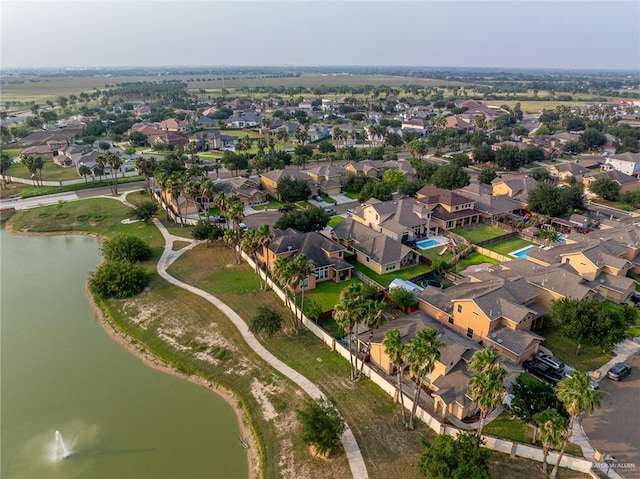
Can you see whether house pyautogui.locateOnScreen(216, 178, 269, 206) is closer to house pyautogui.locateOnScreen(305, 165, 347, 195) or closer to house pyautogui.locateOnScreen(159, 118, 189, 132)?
house pyautogui.locateOnScreen(305, 165, 347, 195)

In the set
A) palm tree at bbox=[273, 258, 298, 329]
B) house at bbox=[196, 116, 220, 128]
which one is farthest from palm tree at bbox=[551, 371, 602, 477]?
house at bbox=[196, 116, 220, 128]

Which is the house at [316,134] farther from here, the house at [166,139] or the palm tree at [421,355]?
the palm tree at [421,355]

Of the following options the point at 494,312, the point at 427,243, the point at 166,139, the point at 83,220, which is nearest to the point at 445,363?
the point at 494,312

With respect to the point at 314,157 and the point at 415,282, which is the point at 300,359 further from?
the point at 314,157

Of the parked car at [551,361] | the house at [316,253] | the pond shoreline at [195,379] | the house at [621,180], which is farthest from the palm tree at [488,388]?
the house at [621,180]

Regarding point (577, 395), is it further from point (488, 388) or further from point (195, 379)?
point (195, 379)

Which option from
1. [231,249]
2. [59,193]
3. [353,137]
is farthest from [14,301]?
[353,137]
